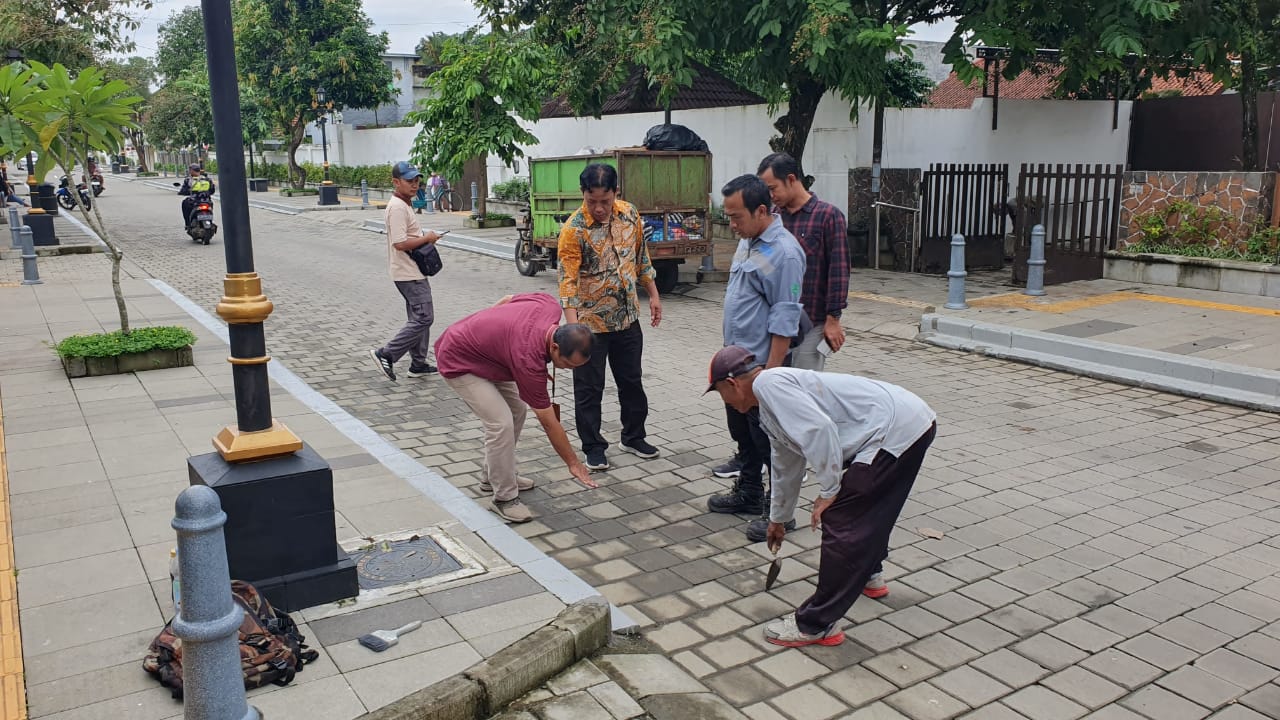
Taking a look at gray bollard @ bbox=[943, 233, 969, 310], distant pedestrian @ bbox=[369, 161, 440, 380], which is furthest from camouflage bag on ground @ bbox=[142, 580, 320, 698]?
gray bollard @ bbox=[943, 233, 969, 310]

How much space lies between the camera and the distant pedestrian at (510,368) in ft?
15.8

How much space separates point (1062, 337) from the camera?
31.1ft

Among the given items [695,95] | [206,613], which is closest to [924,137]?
[695,95]

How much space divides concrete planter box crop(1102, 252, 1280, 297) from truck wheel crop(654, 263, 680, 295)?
5.70 m

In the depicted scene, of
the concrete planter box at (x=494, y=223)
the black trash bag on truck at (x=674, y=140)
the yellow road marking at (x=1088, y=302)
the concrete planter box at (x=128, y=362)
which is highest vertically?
the black trash bag on truck at (x=674, y=140)

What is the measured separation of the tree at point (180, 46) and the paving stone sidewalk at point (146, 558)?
5475 centimetres

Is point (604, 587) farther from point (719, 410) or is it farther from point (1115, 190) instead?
point (1115, 190)

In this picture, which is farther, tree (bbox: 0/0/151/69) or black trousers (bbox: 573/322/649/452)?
tree (bbox: 0/0/151/69)

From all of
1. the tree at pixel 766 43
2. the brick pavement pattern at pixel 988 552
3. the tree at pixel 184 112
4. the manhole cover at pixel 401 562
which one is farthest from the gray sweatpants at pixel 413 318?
the tree at pixel 184 112

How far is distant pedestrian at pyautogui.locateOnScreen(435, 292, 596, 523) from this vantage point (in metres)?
4.82

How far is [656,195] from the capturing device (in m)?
13.4

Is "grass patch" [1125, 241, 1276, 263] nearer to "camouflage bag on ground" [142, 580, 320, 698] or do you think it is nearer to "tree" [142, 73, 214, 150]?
"camouflage bag on ground" [142, 580, 320, 698]

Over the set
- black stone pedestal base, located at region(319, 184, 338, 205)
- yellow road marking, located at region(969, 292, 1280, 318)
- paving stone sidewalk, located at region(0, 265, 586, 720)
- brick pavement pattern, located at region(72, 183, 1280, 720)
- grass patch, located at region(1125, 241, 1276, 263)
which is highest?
black stone pedestal base, located at region(319, 184, 338, 205)

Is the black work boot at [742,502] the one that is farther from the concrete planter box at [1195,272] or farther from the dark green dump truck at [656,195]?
the concrete planter box at [1195,272]
